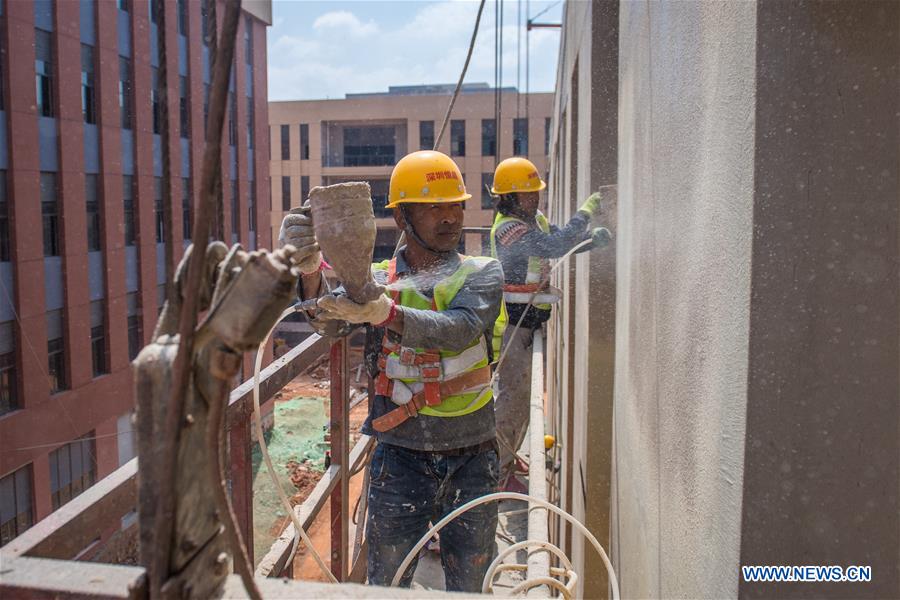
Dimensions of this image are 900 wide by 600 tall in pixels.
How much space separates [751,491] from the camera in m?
1.11

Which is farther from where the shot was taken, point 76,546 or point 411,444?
point 411,444

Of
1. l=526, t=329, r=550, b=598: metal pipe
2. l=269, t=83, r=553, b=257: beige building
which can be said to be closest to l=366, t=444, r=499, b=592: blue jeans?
l=526, t=329, r=550, b=598: metal pipe

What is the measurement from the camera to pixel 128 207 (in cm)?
1841

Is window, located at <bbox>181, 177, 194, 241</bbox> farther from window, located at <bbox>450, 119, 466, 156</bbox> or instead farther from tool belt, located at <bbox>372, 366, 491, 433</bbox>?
window, located at <bbox>450, 119, 466, 156</bbox>

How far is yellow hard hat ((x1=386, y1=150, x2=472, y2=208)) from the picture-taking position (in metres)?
3.15

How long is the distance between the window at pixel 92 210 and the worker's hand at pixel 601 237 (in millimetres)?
15566

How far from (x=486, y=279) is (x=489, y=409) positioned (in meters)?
0.57

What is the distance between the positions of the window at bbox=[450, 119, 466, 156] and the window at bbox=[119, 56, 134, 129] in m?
17.4

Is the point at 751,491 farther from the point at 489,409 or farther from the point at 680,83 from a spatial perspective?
the point at 489,409

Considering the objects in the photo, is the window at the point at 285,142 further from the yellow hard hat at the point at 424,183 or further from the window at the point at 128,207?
the yellow hard hat at the point at 424,183

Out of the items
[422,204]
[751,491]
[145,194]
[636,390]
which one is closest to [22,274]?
[145,194]

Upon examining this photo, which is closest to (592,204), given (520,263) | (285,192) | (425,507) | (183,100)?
(520,263)

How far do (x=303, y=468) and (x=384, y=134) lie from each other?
61.7 feet

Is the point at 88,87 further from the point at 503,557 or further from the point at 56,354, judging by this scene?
the point at 503,557
